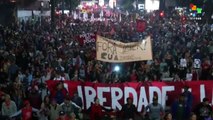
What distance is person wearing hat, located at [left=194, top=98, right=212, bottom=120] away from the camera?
42.6ft

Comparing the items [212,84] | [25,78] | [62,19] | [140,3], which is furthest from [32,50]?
[140,3]

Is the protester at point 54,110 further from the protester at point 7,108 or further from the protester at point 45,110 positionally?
the protester at point 7,108

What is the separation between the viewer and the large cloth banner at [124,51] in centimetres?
1705

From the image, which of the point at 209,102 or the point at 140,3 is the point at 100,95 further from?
the point at 140,3

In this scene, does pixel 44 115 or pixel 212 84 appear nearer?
pixel 44 115

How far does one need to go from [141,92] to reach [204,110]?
2.11 meters

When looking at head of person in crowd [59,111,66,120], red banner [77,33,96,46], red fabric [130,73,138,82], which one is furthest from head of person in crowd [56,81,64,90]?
red banner [77,33,96,46]

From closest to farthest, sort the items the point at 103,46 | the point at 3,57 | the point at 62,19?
the point at 103,46 → the point at 3,57 → the point at 62,19

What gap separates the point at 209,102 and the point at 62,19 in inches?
1542

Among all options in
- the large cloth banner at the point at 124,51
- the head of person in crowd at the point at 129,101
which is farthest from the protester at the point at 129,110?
the large cloth banner at the point at 124,51

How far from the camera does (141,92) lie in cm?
1439

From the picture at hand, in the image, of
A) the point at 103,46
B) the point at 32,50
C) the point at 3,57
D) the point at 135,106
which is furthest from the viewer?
the point at 32,50

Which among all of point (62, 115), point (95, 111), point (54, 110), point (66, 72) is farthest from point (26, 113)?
point (66, 72)

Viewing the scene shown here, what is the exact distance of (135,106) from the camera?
545 inches
